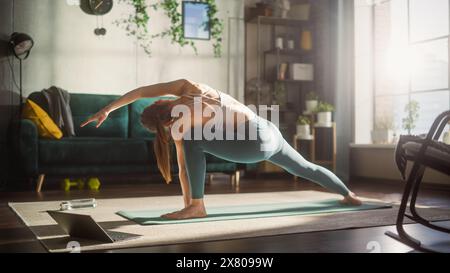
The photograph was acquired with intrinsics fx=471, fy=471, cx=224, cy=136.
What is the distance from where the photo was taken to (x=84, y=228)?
1.92 meters

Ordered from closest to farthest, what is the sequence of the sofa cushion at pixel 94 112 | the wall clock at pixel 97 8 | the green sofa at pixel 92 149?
1. the green sofa at pixel 92 149
2. the sofa cushion at pixel 94 112
3. the wall clock at pixel 97 8

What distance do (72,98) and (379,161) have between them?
3318mm

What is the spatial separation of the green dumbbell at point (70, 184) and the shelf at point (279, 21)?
2891mm

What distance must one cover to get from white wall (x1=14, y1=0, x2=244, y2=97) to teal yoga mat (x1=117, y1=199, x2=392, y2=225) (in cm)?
282

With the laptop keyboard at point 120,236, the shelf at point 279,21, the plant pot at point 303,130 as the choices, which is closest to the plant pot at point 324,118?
the plant pot at point 303,130

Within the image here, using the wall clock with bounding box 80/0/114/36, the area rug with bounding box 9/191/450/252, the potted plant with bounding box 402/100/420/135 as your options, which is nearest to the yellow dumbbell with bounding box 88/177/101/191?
the area rug with bounding box 9/191/450/252

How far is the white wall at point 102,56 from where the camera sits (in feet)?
16.4

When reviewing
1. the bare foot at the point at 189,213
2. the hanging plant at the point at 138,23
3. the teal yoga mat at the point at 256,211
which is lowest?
the teal yoga mat at the point at 256,211

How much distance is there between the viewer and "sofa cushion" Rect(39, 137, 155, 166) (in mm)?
4152

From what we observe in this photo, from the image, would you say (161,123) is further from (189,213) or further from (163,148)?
(189,213)

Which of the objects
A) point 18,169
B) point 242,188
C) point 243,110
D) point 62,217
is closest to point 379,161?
point 242,188

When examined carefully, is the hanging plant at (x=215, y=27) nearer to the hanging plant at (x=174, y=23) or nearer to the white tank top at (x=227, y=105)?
the hanging plant at (x=174, y=23)

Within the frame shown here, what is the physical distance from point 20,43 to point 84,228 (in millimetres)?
3376

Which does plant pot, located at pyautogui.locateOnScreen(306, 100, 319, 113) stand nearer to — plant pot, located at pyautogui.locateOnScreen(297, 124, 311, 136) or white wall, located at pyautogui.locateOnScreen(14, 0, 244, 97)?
plant pot, located at pyautogui.locateOnScreen(297, 124, 311, 136)
